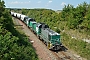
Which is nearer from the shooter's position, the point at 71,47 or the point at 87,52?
the point at 87,52

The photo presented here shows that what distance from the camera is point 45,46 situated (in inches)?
1045

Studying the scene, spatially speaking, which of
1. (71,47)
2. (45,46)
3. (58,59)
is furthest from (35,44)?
(58,59)

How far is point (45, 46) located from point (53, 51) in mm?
2592

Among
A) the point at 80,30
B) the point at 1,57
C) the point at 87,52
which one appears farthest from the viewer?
the point at 80,30

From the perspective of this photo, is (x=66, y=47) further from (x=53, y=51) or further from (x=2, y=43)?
(x=2, y=43)

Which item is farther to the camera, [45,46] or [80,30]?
[80,30]

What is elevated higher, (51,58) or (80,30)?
(80,30)

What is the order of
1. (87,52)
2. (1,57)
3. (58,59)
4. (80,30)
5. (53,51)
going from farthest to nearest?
1. (80,30)
2. (53,51)
3. (87,52)
4. (58,59)
5. (1,57)

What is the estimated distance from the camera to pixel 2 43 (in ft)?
40.7

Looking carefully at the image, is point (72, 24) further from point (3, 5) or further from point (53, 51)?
point (3, 5)

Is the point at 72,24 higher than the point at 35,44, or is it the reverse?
the point at 72,24

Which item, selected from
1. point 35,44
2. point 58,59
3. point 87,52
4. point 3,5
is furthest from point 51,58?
point 3,5

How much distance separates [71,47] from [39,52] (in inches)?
214

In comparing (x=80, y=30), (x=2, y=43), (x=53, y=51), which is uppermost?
(x=2, y=43)
